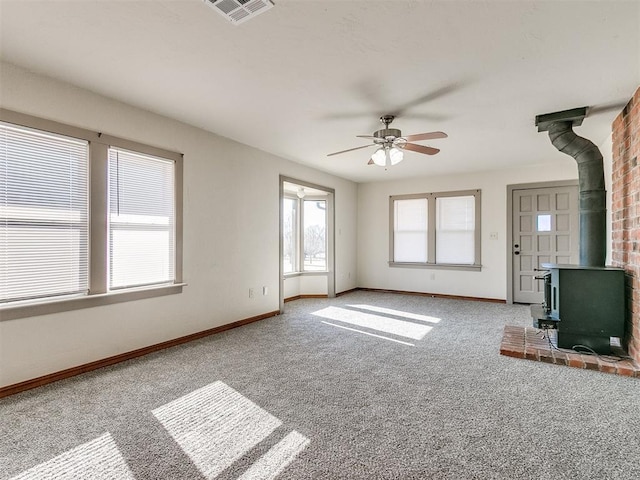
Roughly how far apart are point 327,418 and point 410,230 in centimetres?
528

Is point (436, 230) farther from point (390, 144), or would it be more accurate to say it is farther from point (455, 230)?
point (390, 144)

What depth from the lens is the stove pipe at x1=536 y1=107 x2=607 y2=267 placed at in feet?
10.8

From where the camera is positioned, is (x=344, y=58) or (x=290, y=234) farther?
(x=290, y=234)

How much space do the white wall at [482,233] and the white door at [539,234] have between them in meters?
0.19

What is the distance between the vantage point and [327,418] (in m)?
2.10

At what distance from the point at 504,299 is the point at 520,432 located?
4478 mm

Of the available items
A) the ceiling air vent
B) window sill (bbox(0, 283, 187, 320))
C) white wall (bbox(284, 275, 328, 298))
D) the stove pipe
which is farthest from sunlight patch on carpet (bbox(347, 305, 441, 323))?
the ceiling air vent

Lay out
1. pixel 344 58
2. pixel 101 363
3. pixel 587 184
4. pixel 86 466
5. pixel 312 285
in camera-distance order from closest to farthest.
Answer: pixel 86 466
pixel 344 58
pixel 101 363
pixel 587 184
pixel 312 285

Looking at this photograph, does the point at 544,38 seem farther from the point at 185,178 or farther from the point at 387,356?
the point at 185,178

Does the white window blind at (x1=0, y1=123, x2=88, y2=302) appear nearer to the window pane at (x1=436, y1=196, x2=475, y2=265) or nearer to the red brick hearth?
the red brick hearth

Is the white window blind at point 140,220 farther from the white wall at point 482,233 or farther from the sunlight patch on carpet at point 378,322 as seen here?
the white wall at point 482,233

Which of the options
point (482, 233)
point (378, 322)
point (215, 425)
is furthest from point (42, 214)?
point (482, 233)

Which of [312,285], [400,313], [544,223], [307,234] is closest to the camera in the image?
[400,313]

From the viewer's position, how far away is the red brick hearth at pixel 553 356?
2.82 m
